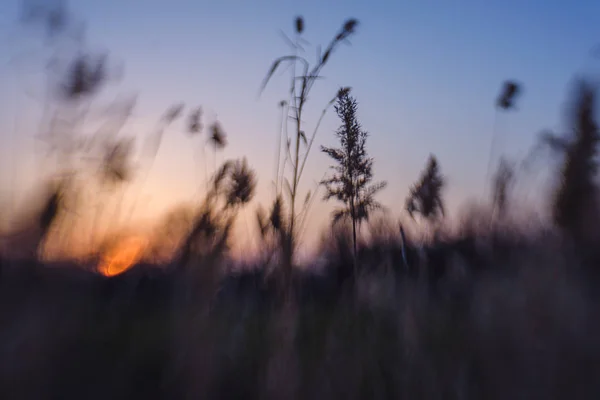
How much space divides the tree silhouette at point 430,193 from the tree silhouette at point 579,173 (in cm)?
82

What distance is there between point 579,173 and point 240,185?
3.70 feet

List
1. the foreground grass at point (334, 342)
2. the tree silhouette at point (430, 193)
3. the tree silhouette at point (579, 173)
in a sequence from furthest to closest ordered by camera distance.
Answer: the tree silhouette at point (430, 193) < the tree silhouette at point (579, 173) < the foreground grass at point (334, 342)

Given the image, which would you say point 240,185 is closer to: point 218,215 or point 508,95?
point 218,215

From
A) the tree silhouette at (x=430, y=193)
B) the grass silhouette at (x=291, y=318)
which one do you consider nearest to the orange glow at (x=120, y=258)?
the grass silhouette at (x=291, y=318)

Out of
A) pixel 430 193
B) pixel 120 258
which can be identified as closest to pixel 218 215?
pixel 120 258

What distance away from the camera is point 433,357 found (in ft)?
5.14

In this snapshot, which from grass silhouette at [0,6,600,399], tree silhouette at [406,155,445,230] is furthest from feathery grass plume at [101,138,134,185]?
tree silhouette at [406,155,445,230]

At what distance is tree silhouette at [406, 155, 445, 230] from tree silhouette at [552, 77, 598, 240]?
2.68 ft

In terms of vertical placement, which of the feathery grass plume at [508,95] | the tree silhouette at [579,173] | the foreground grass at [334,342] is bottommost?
the foreground grass at [334,342]

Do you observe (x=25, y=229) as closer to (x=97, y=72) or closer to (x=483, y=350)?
(x=97, y=72)

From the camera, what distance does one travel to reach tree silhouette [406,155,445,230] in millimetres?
2346

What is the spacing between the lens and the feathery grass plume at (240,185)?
1.98 m

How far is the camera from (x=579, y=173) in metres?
1.43

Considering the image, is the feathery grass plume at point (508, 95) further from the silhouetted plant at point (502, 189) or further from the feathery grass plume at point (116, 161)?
the feathery grass plume at point (116, 161)
